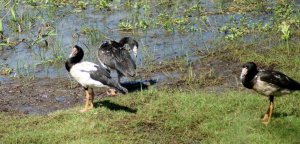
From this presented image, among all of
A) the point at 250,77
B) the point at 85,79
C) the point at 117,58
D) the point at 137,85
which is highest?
the point at 250,77

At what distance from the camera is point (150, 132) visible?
938 cm

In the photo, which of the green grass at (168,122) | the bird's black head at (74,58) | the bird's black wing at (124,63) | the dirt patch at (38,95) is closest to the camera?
the green grass at (168,122)

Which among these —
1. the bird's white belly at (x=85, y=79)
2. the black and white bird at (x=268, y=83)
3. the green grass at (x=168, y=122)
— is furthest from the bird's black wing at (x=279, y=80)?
the bird's white belly at (x=85, y=79)

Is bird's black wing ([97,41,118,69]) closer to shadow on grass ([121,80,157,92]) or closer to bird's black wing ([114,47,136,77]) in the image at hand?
bird's black wing ([114,47,136,77])

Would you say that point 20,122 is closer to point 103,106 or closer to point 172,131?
point 103,106

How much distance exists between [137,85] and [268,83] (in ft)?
11.4

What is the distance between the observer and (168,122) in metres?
9.70

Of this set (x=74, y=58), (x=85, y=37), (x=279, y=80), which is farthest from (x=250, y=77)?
(x=85, y=37)

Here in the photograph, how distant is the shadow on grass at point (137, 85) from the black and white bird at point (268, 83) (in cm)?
282

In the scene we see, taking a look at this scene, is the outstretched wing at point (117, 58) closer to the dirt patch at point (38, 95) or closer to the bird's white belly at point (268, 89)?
the dirt patch at point (38, 95)

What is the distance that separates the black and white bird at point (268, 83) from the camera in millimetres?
9195

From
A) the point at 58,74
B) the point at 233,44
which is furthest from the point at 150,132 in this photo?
the point at 233,44

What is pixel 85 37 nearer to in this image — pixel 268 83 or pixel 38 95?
pixel 38 95

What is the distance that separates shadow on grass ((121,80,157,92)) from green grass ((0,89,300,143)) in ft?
2.36
